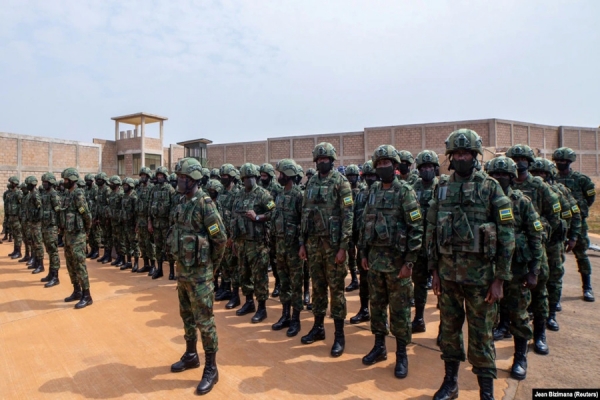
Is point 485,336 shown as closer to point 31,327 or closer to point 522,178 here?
point 522,178

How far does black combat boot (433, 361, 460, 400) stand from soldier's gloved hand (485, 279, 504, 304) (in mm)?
725

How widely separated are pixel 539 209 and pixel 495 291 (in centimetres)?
211

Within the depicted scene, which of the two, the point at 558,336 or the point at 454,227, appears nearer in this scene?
the point at 454,227

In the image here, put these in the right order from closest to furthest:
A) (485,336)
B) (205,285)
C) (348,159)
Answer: (485,336) → (205,285) → (348,159)

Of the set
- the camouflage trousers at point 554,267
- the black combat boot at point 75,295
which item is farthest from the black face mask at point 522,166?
the black combat boot at point 75,295

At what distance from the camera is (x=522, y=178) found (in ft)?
15.4

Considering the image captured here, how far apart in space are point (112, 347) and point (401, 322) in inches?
140

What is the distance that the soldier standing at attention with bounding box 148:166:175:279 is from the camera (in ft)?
26.7

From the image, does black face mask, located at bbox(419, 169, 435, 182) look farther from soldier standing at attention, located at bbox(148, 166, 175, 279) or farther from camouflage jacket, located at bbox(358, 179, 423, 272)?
soldier standing at attention, located at bbox(148, 166, 175, 279)

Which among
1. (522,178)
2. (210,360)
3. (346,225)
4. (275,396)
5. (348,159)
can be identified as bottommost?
(275,396)

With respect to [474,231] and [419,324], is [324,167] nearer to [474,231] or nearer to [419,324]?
[474,231]

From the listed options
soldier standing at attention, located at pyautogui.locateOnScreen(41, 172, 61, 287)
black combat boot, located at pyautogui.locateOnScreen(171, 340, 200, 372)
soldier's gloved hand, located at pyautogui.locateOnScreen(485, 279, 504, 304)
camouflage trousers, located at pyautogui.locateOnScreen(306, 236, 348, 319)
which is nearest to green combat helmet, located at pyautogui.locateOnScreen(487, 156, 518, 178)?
soldier's gloved hand, located at pyautogui.locateOnScreen(485, 279, 504, 304)

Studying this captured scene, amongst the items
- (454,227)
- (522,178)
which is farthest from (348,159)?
(454,227)

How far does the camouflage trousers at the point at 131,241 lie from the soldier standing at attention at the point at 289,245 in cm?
543
